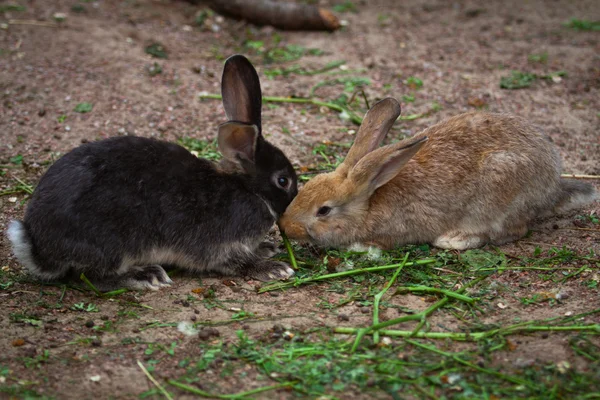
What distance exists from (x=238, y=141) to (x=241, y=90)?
425 mm

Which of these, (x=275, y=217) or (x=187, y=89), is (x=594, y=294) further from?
(x=187, y=89)

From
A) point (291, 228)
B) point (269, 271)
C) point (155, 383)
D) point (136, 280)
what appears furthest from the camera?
point (291, 228)

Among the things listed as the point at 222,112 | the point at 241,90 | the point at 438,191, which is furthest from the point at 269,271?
the point at 222,112

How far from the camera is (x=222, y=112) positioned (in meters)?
7.70

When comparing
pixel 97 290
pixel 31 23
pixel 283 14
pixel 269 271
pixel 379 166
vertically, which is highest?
pixel 283 14

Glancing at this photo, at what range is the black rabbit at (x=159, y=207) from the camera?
4848 millimetres

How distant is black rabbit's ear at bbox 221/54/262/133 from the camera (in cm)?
532

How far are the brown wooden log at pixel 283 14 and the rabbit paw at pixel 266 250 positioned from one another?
189 inches

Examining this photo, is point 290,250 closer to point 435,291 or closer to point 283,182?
point 283,182

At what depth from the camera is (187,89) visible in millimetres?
8047

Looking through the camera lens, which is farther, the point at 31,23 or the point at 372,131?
the point at 31,23

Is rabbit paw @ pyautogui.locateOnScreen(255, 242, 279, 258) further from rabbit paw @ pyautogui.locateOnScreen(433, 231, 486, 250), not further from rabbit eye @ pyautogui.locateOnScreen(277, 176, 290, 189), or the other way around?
rabbit paw @ pyautogui.locateOnScreen(433, 231, 486, 250)

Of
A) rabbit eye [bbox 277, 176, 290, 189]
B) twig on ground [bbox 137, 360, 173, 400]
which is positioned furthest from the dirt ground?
rabbit eye [bbox 277, 176, 290, 189]

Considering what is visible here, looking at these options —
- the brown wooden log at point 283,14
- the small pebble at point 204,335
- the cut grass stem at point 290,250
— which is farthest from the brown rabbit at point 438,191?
the brown wooden log at point 283,14
